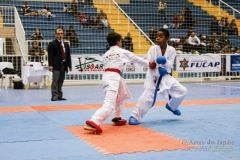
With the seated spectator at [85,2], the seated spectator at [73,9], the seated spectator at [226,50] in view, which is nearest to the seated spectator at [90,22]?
the seated spectator at [73,9]

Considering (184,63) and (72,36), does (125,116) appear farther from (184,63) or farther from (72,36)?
(72,36)

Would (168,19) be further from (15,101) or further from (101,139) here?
(101,139)

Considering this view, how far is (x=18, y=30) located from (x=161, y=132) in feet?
42.2

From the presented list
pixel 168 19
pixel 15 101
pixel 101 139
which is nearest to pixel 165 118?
pixel 101 139

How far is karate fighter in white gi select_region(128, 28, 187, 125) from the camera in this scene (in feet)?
22.4

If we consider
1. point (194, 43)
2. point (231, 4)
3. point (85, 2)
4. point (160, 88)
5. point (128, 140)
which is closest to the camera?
point (128, 140)

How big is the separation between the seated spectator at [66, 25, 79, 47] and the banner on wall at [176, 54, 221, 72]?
519 centimetres

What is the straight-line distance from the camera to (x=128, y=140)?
17.8 ft

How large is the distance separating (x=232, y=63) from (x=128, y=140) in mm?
13627

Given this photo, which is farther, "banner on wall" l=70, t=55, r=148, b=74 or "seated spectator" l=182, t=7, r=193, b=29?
"seated spectator" l=182, t=7, r=193, b=29

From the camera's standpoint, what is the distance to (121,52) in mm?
6473

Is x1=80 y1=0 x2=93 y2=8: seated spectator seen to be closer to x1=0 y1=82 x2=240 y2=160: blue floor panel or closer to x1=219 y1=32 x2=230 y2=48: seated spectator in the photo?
x1=219 y1=32 x2=230 y2=48: seated spectator

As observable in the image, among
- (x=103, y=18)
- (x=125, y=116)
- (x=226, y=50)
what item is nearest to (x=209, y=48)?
(x=226, y=50)

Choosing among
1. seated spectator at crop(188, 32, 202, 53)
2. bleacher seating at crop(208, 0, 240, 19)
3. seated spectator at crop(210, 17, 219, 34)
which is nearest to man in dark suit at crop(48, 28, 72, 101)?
seated spectator at crop(188, 32, 202, 53)
